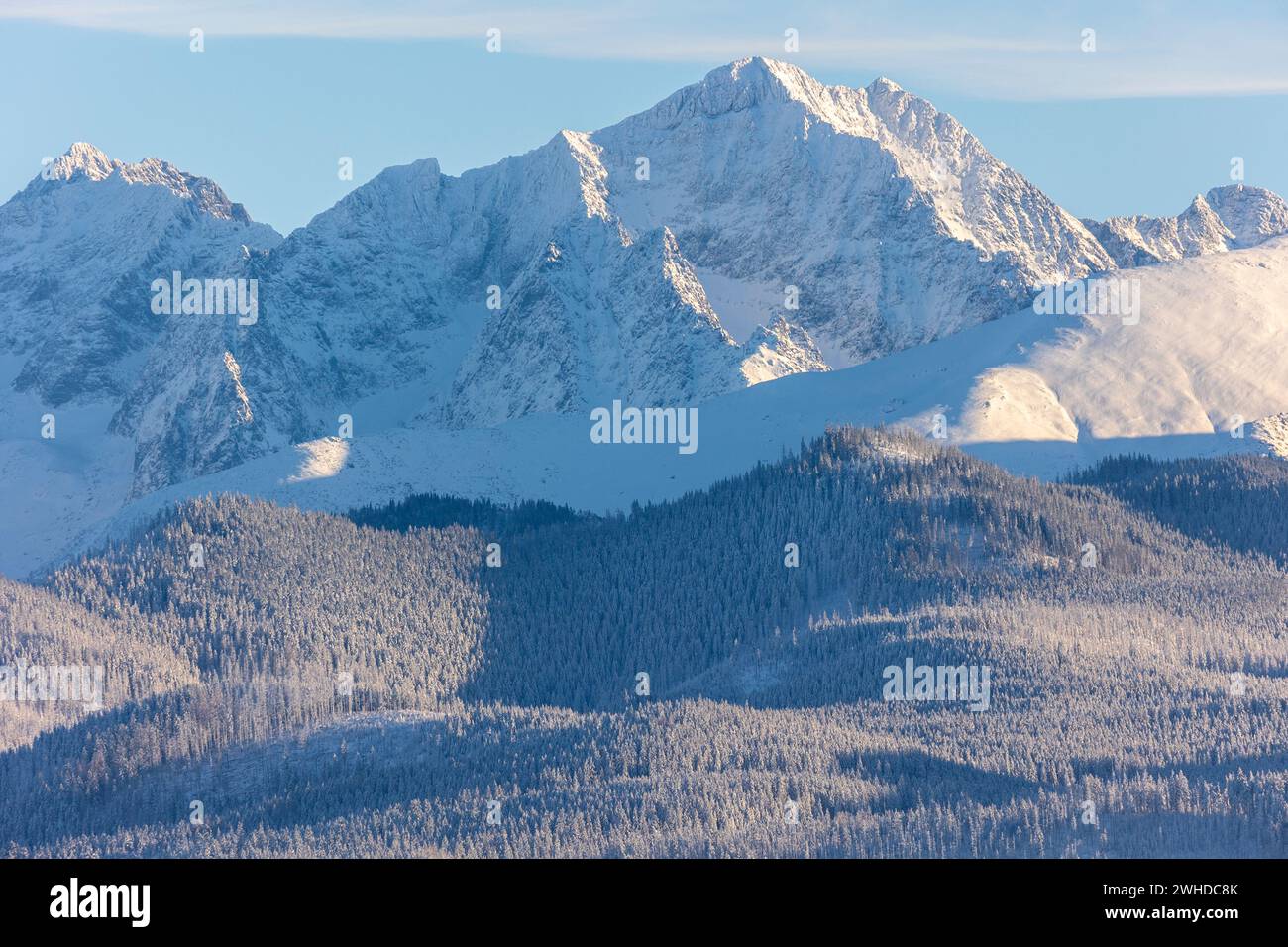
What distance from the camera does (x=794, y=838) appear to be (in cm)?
19475
